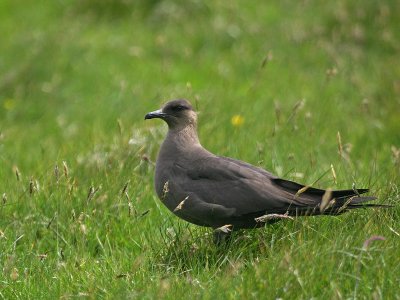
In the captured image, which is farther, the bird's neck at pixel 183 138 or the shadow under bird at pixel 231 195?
the bird's neck at pixel 183 138

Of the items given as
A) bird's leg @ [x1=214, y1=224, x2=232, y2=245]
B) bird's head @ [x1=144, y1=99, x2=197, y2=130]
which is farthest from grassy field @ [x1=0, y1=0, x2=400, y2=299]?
bird's head @ [x1=144, y1=99, x2=197, y2=130]

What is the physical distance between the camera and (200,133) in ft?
22.3

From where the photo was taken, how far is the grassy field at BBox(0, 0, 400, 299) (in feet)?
13.9

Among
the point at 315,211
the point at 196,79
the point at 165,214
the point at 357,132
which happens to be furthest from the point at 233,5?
the point at 315,211

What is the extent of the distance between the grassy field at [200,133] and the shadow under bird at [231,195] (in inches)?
4.4

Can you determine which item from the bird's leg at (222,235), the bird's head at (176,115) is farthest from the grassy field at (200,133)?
the bird's head at (176,115)

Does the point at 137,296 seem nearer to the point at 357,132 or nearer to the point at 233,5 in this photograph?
the point at 357,132

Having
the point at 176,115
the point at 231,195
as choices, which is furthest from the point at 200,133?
the point at 231,195

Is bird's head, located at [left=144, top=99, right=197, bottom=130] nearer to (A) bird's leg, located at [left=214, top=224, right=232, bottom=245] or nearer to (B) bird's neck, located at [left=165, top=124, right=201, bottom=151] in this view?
(B) bird's neck, located at [left=165, top=124, right=201, bottom=151]

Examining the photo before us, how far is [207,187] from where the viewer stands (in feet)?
15.9

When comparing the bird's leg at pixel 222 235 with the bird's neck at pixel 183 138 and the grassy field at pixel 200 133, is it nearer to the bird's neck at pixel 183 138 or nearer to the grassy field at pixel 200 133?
the grassy field at pixel 200 133

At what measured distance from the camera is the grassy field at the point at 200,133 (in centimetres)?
424

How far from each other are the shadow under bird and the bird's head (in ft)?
1.08

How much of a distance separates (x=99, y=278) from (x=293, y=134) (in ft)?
9.07
